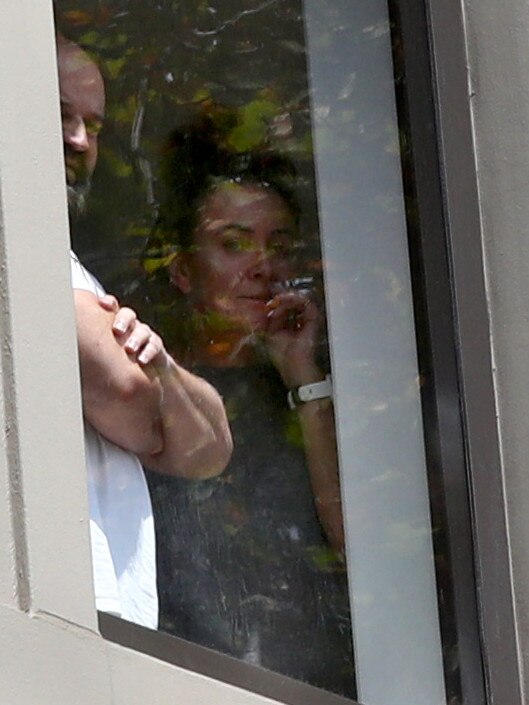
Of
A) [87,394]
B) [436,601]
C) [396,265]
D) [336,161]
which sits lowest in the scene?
[436,601]

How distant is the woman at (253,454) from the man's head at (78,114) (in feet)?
0.67

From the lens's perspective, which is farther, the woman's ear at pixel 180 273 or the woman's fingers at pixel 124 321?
the woman's ear at pixel 180 273

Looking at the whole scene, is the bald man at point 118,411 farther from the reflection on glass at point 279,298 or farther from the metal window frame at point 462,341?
the metal window frame at point 462,341

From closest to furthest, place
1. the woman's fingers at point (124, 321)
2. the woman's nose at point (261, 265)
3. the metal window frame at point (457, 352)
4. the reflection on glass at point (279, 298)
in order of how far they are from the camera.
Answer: the woman's fingers at point (124, 321) → the reflection on glass at point (279, 298) → the woman's nose at point (261, 265) → the metal window frame at point (457, 352)

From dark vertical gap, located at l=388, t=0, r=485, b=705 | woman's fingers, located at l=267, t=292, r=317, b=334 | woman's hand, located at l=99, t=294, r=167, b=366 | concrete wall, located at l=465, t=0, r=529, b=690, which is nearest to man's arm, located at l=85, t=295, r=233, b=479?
woman's hand, located at l=99, t=294, r=167, b=366

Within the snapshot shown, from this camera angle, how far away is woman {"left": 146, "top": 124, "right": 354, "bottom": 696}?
2.85 m

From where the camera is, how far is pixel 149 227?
9.36ft

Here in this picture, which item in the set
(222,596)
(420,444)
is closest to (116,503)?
(222,596)

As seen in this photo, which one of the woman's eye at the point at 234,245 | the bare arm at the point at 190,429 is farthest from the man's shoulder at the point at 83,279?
the woman's eye at the point at 234,245

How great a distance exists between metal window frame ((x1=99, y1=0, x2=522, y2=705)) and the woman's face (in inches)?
12.2

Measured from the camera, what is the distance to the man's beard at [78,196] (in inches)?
105

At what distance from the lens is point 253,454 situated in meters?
2.98

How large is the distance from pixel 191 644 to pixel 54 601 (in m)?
0.52

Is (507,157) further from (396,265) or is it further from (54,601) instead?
(54,601)
